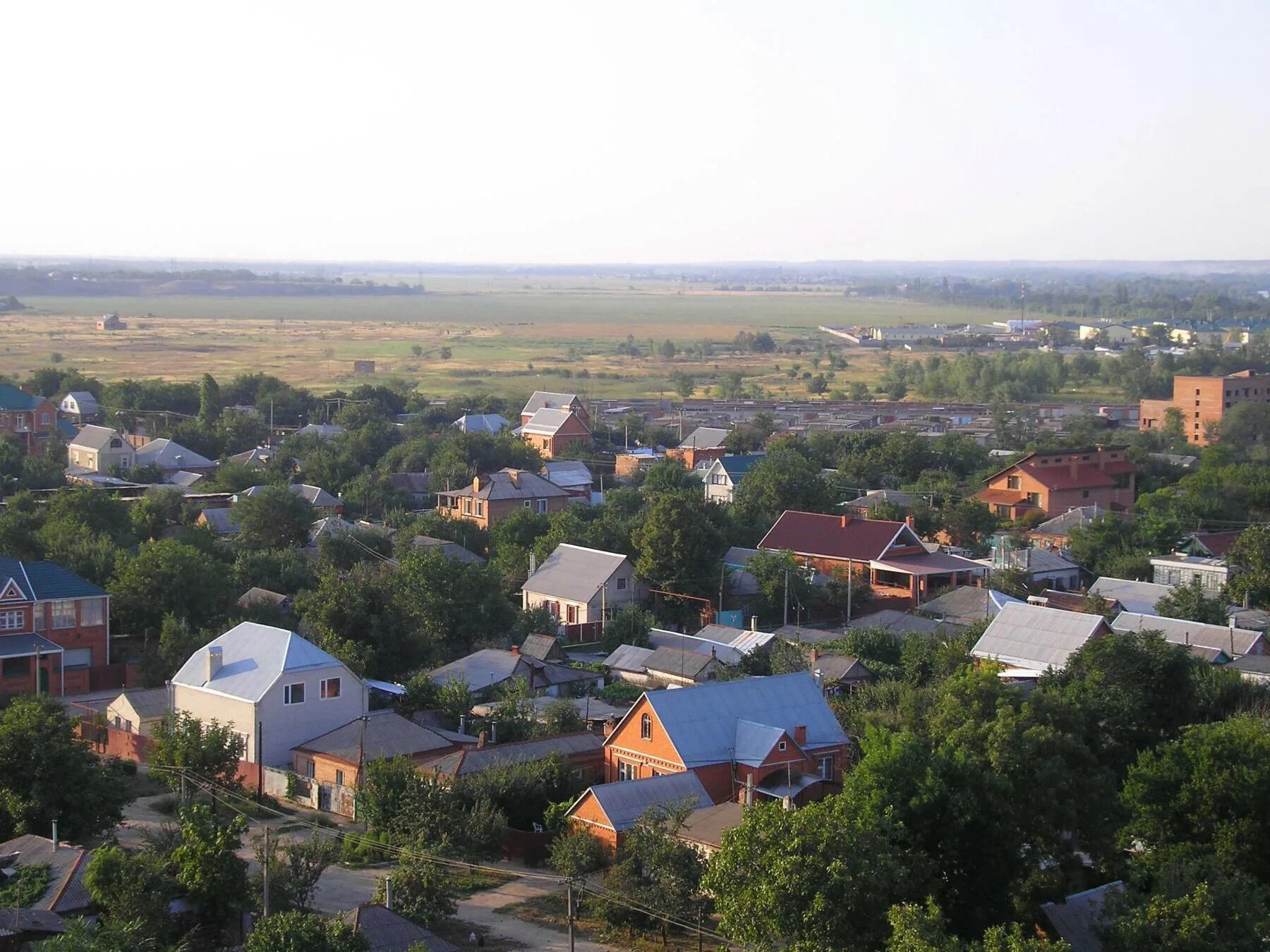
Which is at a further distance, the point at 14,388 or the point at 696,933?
the point at 14,388

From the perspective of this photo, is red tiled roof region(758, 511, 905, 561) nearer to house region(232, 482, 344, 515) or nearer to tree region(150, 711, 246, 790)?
house region(232, 482, 344, 515)

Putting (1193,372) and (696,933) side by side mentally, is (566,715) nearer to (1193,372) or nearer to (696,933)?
(696,933)

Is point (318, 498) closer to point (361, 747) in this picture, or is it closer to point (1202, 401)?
point (361, 747)

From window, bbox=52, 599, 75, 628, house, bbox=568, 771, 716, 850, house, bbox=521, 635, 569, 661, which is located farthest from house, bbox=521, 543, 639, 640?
house, bbox=568, 771, 716, 850

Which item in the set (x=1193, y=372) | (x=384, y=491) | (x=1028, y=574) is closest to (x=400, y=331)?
(x=1193, y=372)

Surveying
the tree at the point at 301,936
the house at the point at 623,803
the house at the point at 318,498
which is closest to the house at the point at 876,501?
the house at the point at 318,498

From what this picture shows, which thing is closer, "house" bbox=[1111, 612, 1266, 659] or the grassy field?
"house" bbox=[1111, 612, 1266, 659]
